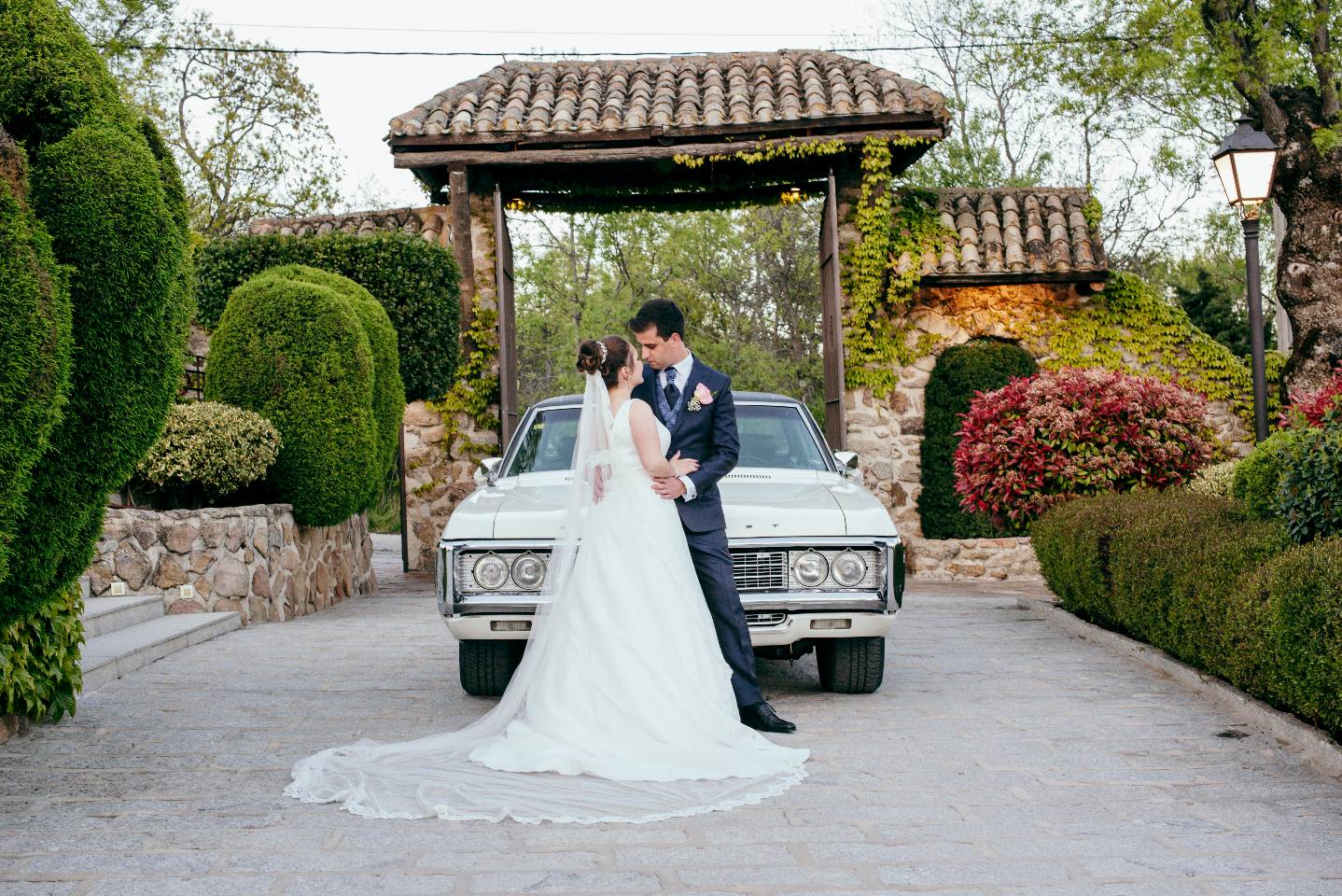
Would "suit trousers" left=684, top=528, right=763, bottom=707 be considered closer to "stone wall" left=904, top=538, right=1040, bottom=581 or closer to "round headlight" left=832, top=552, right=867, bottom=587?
"round headlight" left=832, top=552, right=867, bottom=587

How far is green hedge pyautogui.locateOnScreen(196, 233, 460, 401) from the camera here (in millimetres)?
12953

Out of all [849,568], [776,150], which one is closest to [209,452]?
[849,568]

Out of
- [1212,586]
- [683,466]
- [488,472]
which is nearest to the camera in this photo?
[683,466]

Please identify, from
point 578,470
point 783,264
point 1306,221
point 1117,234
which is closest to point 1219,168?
point 1306,221

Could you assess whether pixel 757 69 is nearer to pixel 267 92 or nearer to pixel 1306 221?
pixel 1306 221

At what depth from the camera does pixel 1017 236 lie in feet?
46.3

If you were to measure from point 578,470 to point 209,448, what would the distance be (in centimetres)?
538

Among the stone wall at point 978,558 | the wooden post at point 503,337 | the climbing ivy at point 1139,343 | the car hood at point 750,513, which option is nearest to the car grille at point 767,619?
the car hood at point 750,513

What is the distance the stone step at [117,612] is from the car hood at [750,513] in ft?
10.4

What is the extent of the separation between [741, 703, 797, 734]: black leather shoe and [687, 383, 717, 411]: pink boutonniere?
1.36 meters

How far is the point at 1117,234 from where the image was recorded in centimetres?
3000

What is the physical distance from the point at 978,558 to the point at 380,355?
684cm

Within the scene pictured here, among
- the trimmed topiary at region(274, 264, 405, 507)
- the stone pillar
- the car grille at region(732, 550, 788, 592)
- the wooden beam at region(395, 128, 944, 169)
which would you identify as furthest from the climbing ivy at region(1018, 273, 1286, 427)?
the car grille at region(732, 550, 788, 592)

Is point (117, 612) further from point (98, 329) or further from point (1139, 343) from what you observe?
point (1139, 343)
